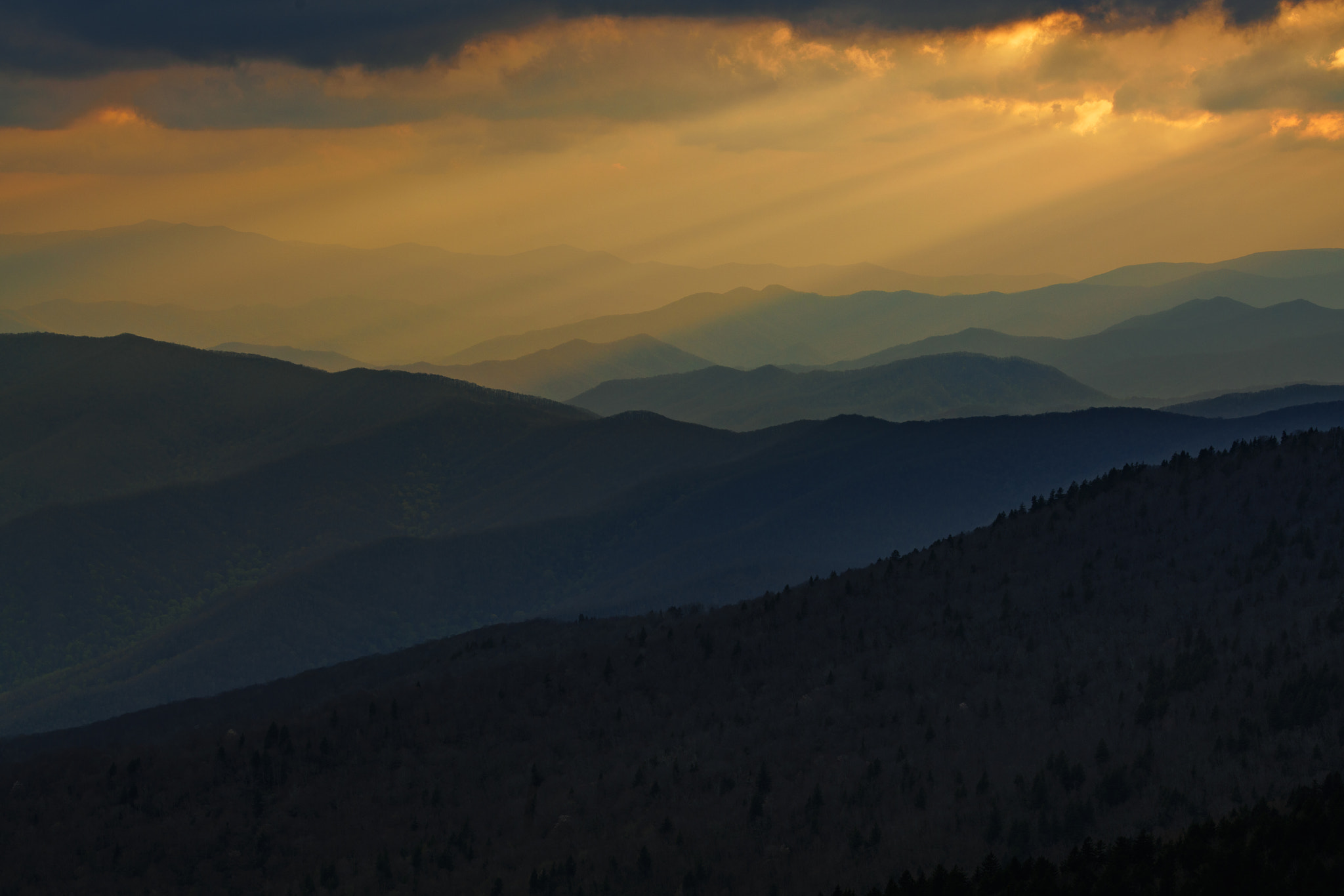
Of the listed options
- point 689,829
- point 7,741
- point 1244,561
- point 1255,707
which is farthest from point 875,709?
point 7,741

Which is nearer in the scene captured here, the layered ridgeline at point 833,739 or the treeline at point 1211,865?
the treeline at point 1211,865

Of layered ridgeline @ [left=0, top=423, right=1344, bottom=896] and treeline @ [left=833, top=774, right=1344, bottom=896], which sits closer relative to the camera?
treeline @ [left=833, top=774, right=1344, bottom=896]

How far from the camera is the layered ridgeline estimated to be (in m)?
60.0

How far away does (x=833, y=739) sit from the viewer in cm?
7525

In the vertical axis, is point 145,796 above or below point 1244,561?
below

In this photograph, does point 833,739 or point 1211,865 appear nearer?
point 1211,865

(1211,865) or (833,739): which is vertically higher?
(1211,865)

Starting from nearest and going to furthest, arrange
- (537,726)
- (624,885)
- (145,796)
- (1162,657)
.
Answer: (624,885), (1162,657), (145,796), (537,726)

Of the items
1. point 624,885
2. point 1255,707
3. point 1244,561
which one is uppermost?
point 1244,561

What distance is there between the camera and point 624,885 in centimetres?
6097

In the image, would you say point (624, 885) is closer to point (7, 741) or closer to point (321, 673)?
point (321, 673)

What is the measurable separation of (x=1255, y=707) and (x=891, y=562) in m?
43.5

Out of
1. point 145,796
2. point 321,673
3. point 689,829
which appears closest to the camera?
point 689,829

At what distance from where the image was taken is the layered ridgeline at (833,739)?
6000 centimetres
